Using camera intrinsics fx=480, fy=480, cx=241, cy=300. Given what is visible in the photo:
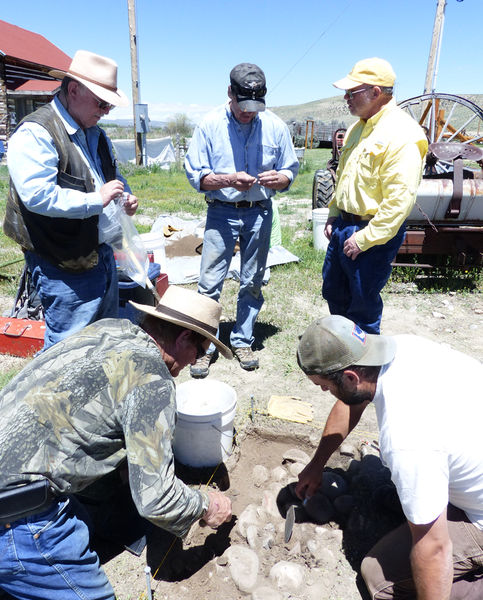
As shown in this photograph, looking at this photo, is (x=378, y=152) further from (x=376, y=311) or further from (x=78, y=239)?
(x=78, y=239)

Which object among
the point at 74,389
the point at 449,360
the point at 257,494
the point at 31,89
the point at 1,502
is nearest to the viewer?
the point at 1,502

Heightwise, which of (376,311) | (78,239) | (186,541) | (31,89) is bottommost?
(186,541)

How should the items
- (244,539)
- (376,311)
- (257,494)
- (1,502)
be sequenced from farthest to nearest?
(376,311), (257,494), (244,539), (1,502)

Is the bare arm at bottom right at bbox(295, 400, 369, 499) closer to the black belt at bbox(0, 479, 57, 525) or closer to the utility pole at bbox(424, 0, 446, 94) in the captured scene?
the black belt at bbox(0, 479, 57, 525)

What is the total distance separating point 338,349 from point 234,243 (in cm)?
215

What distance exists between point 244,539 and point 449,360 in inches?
52.0

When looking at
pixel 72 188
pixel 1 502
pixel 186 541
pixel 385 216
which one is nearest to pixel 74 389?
pixel 1 502

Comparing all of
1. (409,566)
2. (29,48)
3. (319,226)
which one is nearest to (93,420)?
(409,566)

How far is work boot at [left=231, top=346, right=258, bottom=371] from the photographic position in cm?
391

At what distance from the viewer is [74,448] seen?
1757 millimetres

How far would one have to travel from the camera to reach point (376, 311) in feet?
11.4

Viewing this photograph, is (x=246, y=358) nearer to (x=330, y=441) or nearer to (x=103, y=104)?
(x=330, y=441)

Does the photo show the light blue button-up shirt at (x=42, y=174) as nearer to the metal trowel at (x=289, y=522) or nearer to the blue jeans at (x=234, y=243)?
the blue jeans at (x=234, y=243)

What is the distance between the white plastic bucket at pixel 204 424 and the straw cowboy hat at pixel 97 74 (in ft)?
5.71
